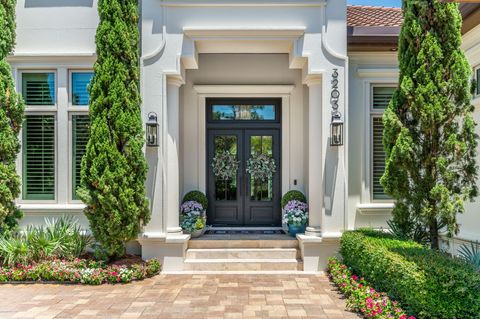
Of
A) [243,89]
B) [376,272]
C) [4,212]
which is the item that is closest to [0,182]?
[4,212]

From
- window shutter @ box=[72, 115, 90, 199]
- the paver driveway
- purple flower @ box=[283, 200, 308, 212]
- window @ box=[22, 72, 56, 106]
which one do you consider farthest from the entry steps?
window @ box=[22, 72, 56, 106]

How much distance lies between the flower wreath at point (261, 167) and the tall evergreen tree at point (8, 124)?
4.60 metres

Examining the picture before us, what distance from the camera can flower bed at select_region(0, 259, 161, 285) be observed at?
233 inches

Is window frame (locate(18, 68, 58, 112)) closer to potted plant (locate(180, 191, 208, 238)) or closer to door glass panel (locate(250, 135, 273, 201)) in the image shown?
potted plant (locate(180, 191, 208, 238))

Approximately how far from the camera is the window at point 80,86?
7.11 meters

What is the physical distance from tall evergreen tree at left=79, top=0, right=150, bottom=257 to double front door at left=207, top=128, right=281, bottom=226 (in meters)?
2.55

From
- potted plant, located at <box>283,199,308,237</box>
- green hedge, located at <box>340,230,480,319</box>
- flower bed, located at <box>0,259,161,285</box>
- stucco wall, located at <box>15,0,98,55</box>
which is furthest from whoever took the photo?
potted plant, located at <box>283,199,308,237</box>

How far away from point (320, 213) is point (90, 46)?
528 centimetres

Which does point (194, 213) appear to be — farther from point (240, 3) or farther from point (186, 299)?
point (240, 3)

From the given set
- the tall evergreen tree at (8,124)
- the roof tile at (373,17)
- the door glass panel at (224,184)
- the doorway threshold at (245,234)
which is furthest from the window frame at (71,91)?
the roof tile at (373,17)

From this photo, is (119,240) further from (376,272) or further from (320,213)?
(376,272)

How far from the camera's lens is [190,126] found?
8273 mm

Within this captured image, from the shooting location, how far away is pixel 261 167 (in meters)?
8.52

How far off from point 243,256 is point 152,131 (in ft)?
9.16
